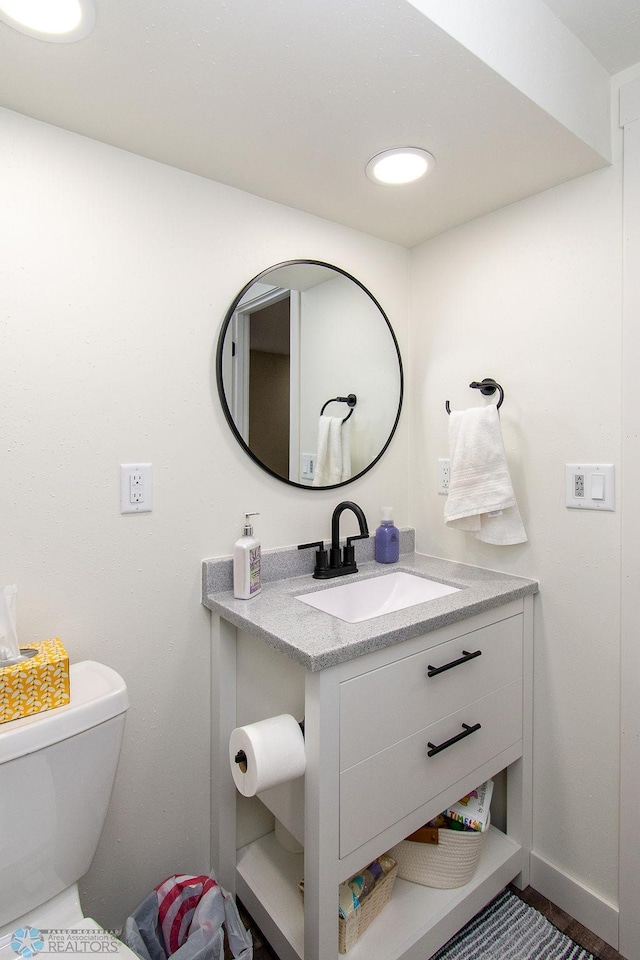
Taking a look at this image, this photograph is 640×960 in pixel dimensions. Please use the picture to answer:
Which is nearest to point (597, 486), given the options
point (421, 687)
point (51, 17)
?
point (421, 687)

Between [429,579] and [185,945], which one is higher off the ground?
[429,579]

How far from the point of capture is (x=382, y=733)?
1.12 metres

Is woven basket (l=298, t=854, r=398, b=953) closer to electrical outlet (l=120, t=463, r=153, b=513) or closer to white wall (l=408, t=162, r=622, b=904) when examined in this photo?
white wall (l=408, t=162, r=622, b=904)

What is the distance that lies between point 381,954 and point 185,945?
1.49ft

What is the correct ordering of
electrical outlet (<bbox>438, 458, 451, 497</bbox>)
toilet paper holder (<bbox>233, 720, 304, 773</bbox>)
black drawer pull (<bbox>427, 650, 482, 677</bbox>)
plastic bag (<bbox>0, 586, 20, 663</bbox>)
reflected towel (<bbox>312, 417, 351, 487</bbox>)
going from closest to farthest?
plastic bag (<bbox>0, 586, 20, 663</bbox>)
toilet paper holder (<bbox>233, 720, 304, 773</bbox>)
black drawer pull (<bbox>427, 650, 482, 677</bbox>)
reflected towel (<bbox>312, 417, 351, 487</bbox>)
electrical outlet (<bbox>438, 458, 451, 497</bbox>)

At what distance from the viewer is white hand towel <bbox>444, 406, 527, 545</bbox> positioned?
1.49 meters

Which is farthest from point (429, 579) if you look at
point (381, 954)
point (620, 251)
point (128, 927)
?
point (128, 927)

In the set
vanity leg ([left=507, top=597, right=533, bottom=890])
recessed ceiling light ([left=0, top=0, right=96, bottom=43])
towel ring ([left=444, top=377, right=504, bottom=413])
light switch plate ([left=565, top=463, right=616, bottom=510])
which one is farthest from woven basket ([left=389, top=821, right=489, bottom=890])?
recessed ceiling light ([left=0, top=0, right=96, bottom=43])

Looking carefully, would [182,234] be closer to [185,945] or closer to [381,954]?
[185,945]

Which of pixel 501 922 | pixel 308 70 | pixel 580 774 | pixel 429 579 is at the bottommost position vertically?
pixel 501 922

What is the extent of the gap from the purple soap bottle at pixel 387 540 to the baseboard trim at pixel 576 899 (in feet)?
3.19

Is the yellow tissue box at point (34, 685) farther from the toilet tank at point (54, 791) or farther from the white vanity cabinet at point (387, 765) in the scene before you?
the white vanity cabinet at point (387, 765)

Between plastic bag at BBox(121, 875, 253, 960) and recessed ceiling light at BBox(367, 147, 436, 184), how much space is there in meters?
1.87

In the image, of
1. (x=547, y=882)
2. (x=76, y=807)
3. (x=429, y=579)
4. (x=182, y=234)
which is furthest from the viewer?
(x=429, y=579)
